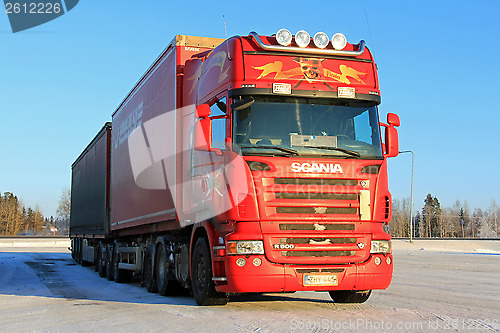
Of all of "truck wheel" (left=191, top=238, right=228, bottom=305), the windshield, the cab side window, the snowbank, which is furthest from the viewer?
the snowbank

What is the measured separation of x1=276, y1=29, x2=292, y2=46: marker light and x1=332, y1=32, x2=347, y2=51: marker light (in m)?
0.72

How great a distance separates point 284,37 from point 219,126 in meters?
1.65

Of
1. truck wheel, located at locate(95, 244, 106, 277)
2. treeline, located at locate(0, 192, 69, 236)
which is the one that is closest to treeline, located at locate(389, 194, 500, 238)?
treeline, located at locate(0, 192, 69, 236)

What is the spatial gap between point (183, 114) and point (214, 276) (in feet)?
10.6

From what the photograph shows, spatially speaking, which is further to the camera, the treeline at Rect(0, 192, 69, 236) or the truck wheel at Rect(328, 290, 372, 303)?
the treeline at Rect(0, 192, 69, 236)

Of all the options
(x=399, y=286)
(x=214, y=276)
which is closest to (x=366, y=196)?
(x=214, y=276)

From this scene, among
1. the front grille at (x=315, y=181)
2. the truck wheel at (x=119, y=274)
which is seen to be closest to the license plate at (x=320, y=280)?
the front grille at (x=315, y=181)

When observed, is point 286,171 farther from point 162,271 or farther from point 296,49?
point 162,271

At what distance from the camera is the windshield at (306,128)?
8.37 meters

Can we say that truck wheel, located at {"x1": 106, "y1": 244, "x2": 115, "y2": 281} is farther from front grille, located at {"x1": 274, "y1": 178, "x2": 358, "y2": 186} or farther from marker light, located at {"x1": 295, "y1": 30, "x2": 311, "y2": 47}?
marker light, located at {"x1": 295, "y1": 30, "x2": 311, "y2": 47}

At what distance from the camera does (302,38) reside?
8.90 metres

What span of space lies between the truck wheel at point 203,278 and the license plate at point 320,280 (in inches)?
58.3

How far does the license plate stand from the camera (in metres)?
8.23

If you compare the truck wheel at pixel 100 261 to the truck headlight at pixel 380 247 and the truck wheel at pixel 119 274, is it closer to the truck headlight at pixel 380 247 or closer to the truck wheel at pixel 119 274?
the truck wheel at pixel 119 274
